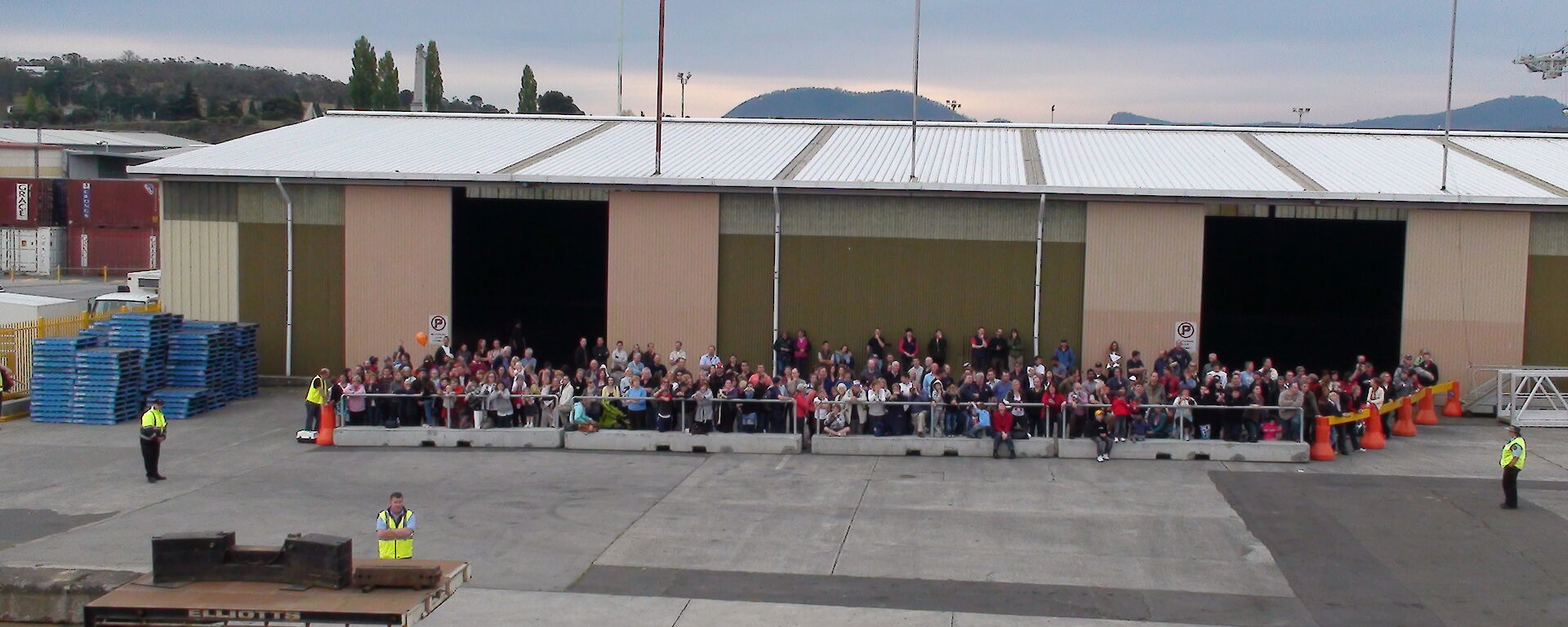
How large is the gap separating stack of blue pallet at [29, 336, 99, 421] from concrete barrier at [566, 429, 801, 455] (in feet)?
31.2

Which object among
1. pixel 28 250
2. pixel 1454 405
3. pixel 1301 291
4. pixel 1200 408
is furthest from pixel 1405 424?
pixel 28 250

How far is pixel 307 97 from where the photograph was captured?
181375 mm

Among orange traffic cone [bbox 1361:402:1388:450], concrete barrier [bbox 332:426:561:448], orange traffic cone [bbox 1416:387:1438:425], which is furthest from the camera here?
orange traffic cone [bbox 1416:387:1438:425]

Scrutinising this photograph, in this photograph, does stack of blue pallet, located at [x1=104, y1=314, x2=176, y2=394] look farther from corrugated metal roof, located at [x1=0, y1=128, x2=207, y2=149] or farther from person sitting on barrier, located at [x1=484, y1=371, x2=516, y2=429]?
corrugated metal roof, located at [x1=0, y1=128, x2=207, y2=149]

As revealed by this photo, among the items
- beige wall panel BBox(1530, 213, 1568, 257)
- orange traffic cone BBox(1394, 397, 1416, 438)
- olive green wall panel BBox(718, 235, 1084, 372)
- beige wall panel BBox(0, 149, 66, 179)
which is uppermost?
beige wall panel BBox(0, 149, 66, 179)

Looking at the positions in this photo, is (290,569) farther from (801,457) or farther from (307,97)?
(307,97)

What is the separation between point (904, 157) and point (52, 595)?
66.6 ft

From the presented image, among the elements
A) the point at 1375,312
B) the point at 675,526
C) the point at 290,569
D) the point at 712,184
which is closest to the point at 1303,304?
the point at 1375,312

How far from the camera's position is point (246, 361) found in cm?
2675

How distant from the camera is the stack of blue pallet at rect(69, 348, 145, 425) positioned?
2394 cm

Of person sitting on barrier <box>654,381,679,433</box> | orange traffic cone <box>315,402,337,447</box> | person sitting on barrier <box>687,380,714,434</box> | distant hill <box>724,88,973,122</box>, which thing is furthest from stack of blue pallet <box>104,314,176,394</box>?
distant hill <box>724,88,973,122</box>

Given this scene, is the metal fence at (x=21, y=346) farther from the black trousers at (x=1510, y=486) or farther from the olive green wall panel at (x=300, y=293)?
the black trousers at (x=1510, y=486)

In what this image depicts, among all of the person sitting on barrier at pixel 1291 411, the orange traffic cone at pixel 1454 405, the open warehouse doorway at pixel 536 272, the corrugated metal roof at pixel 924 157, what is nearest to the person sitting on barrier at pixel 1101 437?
the person sitting on barrier at pixel 1291 411

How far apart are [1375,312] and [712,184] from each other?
67.9ft
